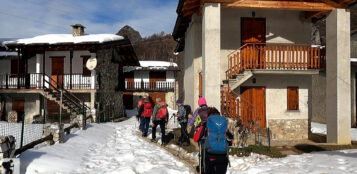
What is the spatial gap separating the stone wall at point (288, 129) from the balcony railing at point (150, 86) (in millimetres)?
19313

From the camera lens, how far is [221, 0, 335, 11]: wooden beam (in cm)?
925

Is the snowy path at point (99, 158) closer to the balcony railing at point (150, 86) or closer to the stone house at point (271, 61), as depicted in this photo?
the stone house at point (271, 61)

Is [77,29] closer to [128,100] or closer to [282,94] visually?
[128,100]

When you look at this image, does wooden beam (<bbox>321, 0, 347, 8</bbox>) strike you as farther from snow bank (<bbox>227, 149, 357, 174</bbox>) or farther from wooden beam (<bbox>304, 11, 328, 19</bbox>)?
snow bank (<bbox>227, 149, 357, 174</bbox>)

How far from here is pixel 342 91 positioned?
9469mm

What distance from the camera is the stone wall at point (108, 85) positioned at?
663 inches

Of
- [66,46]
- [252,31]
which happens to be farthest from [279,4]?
[66,46]

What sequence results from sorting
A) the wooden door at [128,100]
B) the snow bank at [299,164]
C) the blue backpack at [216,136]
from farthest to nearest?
the wooden door at [128,100] < the snow bank at [299,164] < the blue backpack at [216,136]

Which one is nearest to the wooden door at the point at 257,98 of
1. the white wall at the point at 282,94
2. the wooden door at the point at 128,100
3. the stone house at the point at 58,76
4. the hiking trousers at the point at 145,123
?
the white wall at the point at 282,94

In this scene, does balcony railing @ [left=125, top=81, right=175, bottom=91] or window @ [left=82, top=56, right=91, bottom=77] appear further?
balcony railing @ [left=125, top=81, right=175, bottom=91]

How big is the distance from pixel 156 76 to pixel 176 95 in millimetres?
3865

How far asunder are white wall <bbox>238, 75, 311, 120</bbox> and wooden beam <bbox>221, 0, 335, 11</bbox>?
3174 millimetres

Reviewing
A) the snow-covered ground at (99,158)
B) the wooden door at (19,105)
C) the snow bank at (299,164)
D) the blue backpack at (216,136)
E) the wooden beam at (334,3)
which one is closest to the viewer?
the blue backpack at (216,136)

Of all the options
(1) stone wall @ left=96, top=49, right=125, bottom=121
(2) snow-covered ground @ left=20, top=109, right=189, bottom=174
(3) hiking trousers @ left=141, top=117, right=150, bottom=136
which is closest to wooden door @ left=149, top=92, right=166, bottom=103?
(1) stone wall @ left=96, top=49, right=125, bottom=121
